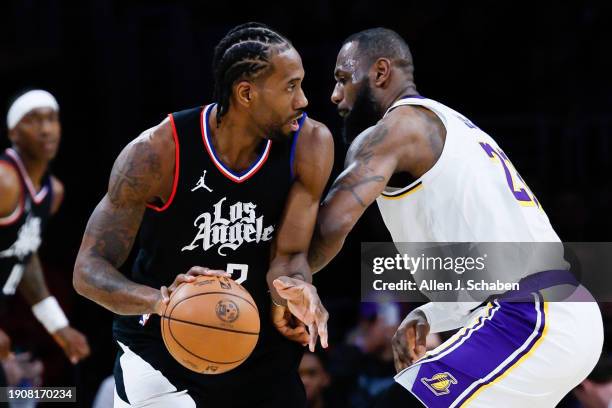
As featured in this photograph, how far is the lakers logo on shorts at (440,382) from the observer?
3.39 meters

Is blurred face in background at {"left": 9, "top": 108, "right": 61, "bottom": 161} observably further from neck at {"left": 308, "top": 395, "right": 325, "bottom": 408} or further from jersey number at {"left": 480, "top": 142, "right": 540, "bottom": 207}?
jersey number at {"left": 480, "top": 142, "right": 540, "bottom": 207}

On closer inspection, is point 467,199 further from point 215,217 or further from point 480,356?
point 215,217

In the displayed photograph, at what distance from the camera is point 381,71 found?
13.5ft

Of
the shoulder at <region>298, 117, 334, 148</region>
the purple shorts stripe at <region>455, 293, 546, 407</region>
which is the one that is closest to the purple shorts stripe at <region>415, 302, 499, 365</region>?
the purple shorts stripe at <region>455, 293, 546, 407</region>

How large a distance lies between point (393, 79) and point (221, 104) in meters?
0.84

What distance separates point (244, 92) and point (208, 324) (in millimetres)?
945

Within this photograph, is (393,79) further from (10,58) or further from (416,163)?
(10,58)

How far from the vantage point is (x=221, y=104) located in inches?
147

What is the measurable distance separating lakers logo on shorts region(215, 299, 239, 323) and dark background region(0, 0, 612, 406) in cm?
411

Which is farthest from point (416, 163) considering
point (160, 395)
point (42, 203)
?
point (42, 203)

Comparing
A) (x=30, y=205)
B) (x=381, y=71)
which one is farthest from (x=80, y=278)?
(x=30, y=205)

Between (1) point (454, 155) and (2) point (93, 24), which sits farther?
(2) point (93, 24)

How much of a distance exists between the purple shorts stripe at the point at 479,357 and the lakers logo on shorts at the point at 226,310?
71 cm

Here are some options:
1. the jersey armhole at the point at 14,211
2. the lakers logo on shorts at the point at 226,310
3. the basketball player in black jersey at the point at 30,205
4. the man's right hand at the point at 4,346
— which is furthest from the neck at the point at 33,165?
the lakers logo on shorts at the point at 226,310
